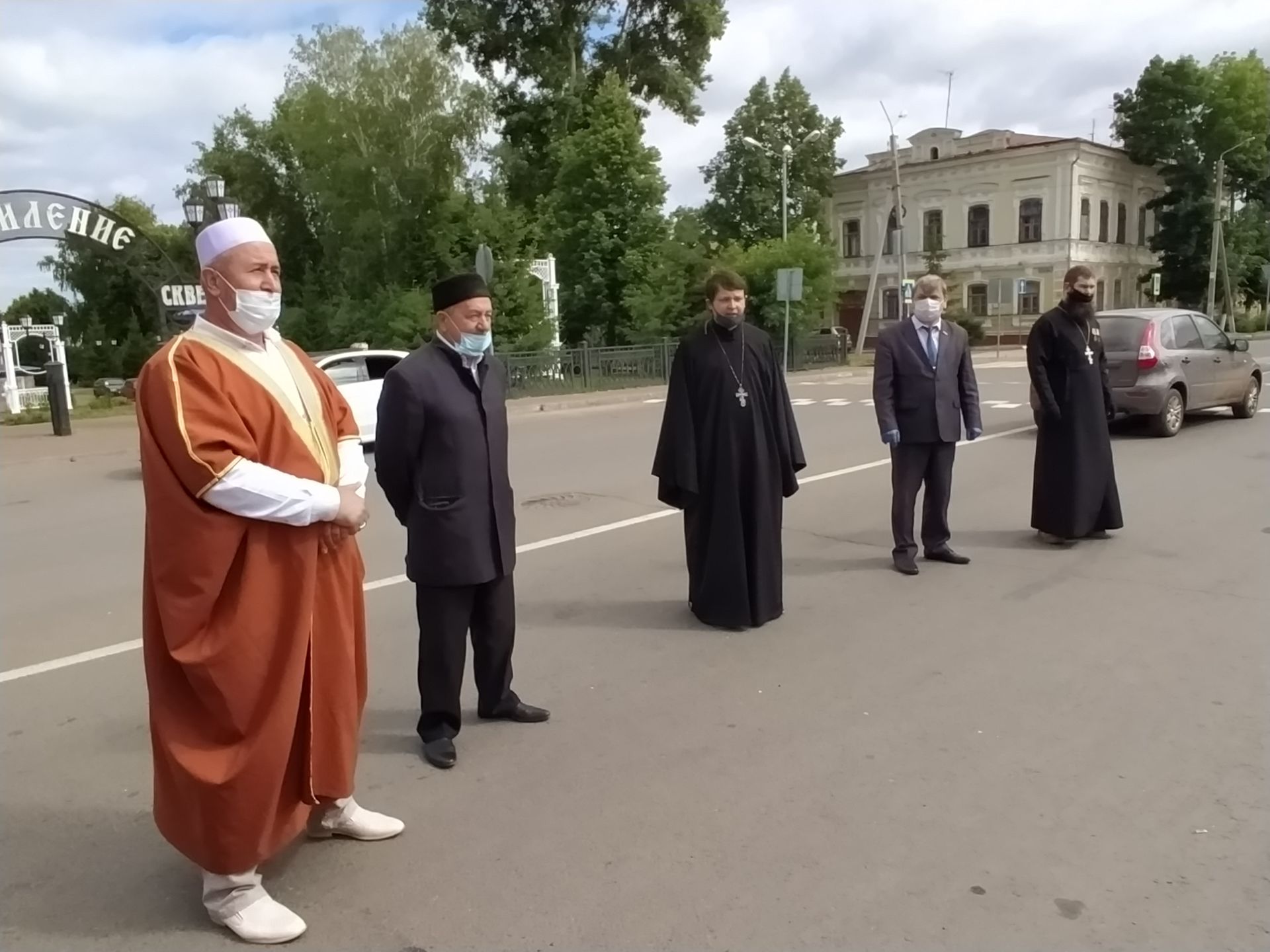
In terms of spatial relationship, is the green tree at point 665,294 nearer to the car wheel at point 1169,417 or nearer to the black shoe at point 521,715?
the car wheel at point 1169,417

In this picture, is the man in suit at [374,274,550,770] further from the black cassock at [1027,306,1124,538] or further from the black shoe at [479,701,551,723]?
the black cassock at [1027,306,1124,538]

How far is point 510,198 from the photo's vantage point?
38125 millimetres

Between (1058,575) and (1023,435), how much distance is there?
7818 mm

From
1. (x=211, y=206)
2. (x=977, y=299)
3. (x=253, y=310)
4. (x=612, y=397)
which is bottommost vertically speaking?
(x=612, y=397)

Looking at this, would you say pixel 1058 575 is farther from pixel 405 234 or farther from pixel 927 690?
pixel 405 234

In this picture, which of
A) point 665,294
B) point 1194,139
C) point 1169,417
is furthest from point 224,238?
point 1194,139

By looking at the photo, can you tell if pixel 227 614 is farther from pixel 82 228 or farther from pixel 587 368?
pixel 587 368

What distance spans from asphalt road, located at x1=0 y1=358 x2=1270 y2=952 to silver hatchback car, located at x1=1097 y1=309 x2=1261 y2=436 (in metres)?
6.13

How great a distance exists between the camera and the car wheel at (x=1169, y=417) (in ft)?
43.5

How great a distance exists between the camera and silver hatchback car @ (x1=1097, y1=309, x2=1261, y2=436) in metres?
13.2

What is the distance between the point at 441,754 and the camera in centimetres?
418

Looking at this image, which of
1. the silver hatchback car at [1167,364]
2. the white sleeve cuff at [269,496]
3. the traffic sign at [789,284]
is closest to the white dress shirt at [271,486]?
the white sleeve cuff at [269,496]

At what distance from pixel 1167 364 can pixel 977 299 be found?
41586 mm

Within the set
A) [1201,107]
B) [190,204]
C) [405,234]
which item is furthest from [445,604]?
Answer: [1201,107]
